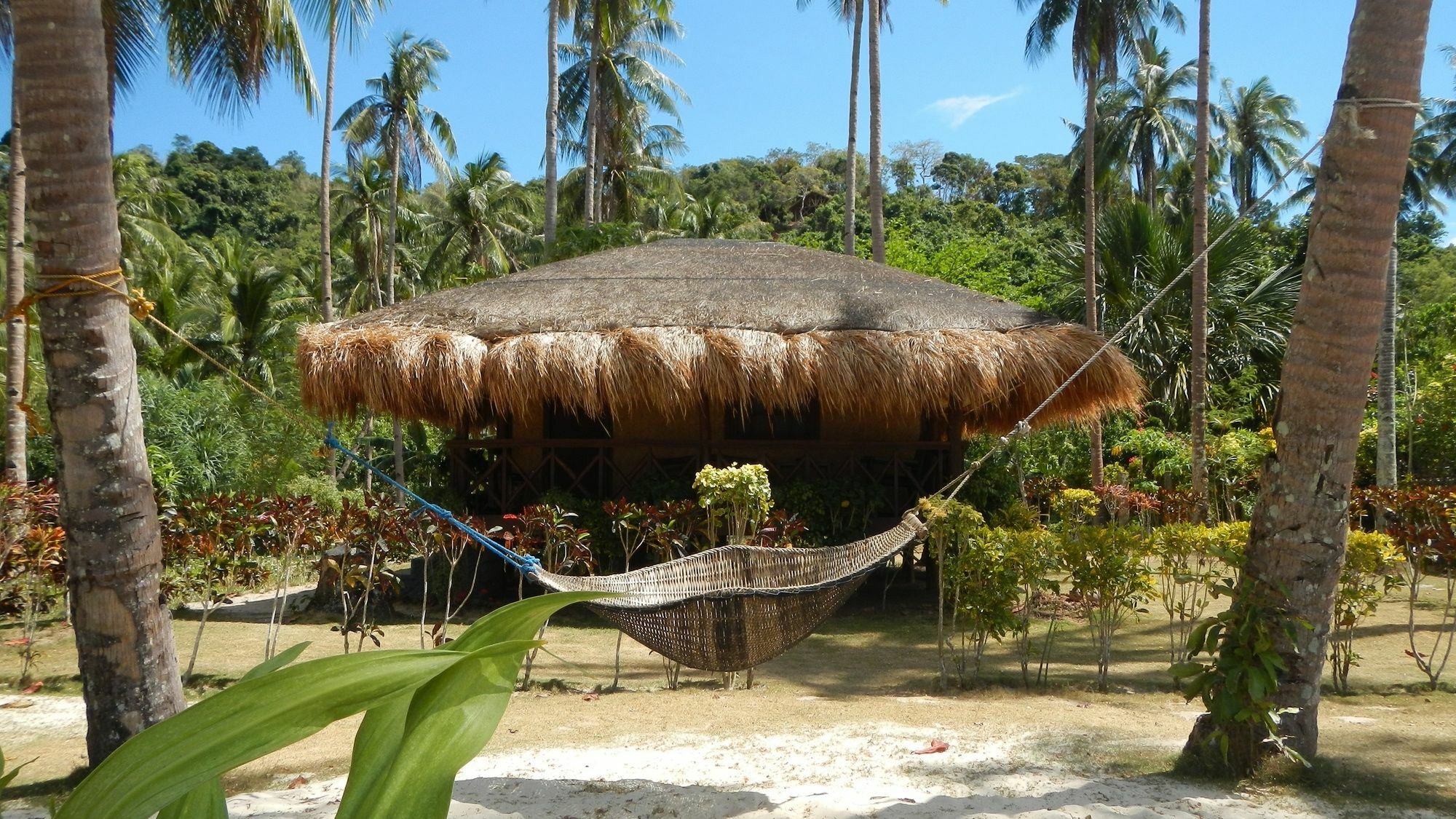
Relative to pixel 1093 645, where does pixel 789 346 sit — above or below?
above

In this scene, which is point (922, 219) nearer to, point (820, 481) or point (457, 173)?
point (457, 173)

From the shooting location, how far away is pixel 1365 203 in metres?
3.25

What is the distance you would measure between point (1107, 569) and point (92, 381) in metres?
4.53

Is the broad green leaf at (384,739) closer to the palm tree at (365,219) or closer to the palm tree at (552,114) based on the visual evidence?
the palm tree at (552,114)

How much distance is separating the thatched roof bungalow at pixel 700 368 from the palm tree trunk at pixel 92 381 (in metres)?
4.03

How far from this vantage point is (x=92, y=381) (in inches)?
120

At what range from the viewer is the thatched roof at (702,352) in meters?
7.14

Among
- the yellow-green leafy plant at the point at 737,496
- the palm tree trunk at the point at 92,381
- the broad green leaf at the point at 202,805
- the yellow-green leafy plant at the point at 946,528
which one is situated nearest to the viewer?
the broad green leaf at the point at 202,805

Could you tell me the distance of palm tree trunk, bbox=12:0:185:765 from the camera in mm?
2947

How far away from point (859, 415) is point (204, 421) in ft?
27.8

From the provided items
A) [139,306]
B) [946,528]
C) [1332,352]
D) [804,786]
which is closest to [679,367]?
[946,528]

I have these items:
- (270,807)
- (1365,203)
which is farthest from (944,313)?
(270,807)

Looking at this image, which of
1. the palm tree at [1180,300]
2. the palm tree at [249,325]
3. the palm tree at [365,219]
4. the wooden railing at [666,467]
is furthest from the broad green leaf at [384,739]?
the palm tree at [365,219]

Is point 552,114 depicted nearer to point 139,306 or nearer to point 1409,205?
point 139,306
